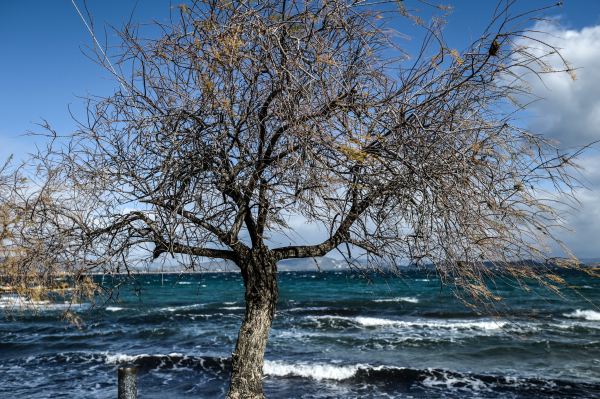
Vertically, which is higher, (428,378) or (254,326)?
(254,326)

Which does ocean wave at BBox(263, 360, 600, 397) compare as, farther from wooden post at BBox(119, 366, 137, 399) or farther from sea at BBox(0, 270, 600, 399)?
wooden post at BBox(119, 366, 137, 399)

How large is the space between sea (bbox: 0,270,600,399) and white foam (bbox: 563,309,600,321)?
111 mm

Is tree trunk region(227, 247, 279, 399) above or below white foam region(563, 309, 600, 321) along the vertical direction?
above

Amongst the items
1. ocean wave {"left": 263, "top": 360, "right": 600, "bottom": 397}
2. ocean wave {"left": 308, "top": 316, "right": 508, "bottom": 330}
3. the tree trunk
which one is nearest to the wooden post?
the tree trunk

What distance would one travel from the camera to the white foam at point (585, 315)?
75.2 feet

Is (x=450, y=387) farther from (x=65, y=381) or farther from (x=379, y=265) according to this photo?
(x=65, y=381)

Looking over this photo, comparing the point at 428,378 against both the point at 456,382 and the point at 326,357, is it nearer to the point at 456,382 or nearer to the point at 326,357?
the point at 456,382

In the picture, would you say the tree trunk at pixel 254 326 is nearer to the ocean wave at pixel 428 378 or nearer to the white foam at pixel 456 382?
the ocean wave at pixel 428 378

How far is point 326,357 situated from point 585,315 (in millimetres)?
17059

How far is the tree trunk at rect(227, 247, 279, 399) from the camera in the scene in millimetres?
5012

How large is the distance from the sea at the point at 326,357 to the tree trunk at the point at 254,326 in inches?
53.4

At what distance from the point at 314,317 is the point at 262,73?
22.0m

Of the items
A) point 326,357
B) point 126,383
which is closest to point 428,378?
point 326,357

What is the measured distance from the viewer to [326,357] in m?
14.7
